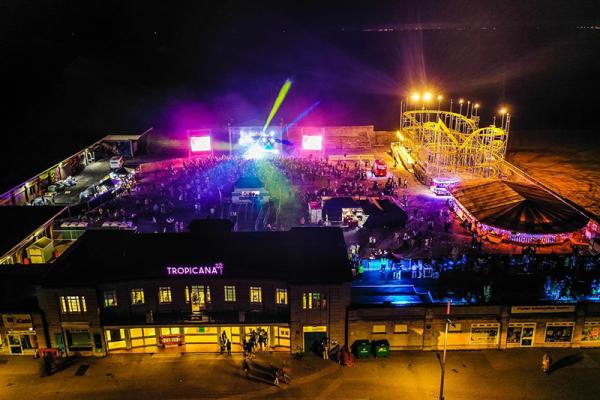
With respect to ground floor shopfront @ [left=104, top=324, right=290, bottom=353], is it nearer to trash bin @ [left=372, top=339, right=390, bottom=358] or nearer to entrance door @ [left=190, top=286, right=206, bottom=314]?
entrance door @ [left=190, top=286, right=206, bottom=314]

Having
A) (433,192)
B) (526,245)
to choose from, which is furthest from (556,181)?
(526,245)

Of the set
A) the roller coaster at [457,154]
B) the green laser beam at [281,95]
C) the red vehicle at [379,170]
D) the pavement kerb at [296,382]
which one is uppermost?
the green laser beam at [281,95]

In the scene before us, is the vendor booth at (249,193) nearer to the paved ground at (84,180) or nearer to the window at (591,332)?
the paved ground at (84,180)

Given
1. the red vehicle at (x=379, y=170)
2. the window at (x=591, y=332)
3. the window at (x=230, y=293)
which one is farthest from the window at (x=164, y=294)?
the red vehicle at (x=379, y=170)

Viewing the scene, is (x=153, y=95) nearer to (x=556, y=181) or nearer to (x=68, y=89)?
(x=68, y=89)

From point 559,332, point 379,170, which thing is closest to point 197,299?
point 559,332

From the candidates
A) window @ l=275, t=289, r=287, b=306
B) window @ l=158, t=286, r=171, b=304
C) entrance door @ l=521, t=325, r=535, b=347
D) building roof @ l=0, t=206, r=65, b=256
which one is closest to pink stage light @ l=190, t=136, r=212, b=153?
building roof @ l=0, t=206, r=65, b=256
